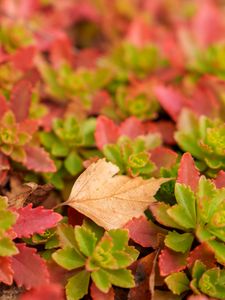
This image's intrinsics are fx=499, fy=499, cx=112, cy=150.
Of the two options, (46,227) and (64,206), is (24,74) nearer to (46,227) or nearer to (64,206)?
(64,206)

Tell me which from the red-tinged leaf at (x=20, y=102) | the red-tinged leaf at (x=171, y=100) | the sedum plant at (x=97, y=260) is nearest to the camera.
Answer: the sedum plant at (x=97, y=260)

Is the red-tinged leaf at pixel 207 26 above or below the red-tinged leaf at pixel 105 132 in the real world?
above

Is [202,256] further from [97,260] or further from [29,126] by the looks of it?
[29,126]

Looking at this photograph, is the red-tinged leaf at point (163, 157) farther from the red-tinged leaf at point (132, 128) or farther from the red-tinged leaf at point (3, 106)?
the red-tinged leaf at point (3, 106)

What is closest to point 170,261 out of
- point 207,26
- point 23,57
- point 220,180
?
point 220,180

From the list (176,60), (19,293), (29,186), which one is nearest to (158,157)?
(29,186)

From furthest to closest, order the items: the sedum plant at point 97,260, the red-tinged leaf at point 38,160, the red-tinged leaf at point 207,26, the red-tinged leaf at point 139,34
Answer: the red-tinged leaf at point 207,26 < the red-tinged leaf at point 139,34 < the red-tinged leaf at point 38,160 < the sedum plant at point 97,260

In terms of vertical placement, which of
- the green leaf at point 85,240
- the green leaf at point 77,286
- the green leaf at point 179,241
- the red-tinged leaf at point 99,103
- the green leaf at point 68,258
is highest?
the red-tinged leaf at point 99,103

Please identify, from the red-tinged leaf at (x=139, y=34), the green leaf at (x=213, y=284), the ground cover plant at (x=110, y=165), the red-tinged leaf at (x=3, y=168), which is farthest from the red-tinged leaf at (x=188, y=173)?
the red-tinged leaf at (x=139, y=34)
